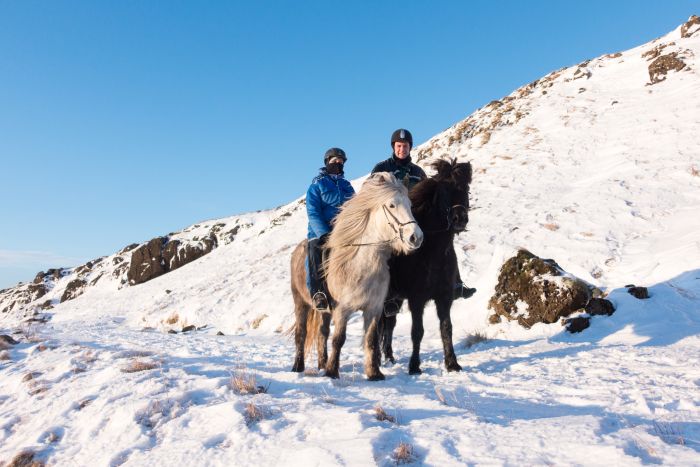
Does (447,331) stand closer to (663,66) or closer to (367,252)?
(367,252)

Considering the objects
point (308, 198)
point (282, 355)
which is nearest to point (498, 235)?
point (282, 355)

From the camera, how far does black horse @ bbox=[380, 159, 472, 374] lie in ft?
18.9

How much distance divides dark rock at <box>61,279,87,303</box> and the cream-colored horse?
5598 centimetres

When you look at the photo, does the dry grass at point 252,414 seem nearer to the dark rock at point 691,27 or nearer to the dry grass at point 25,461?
the dry grass at point 25,461

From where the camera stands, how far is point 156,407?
3795mm

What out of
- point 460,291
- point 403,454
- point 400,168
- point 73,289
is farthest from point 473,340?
point 73,289

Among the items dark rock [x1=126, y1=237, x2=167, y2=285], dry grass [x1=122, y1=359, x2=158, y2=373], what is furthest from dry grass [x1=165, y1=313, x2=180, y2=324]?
dark rock [x1=126, y1=237, x2=167, y2=285]

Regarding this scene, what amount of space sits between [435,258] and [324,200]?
1.79 metres

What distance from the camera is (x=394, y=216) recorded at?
4.85 m

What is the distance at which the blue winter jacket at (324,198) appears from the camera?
584 centimetres

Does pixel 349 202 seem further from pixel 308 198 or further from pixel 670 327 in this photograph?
pixel 670 327

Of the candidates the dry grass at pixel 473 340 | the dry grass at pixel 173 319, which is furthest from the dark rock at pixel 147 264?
the dry grass at pixel 473 340

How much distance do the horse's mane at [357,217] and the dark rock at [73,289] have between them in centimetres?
5600

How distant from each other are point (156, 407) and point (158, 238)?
5282 cm
